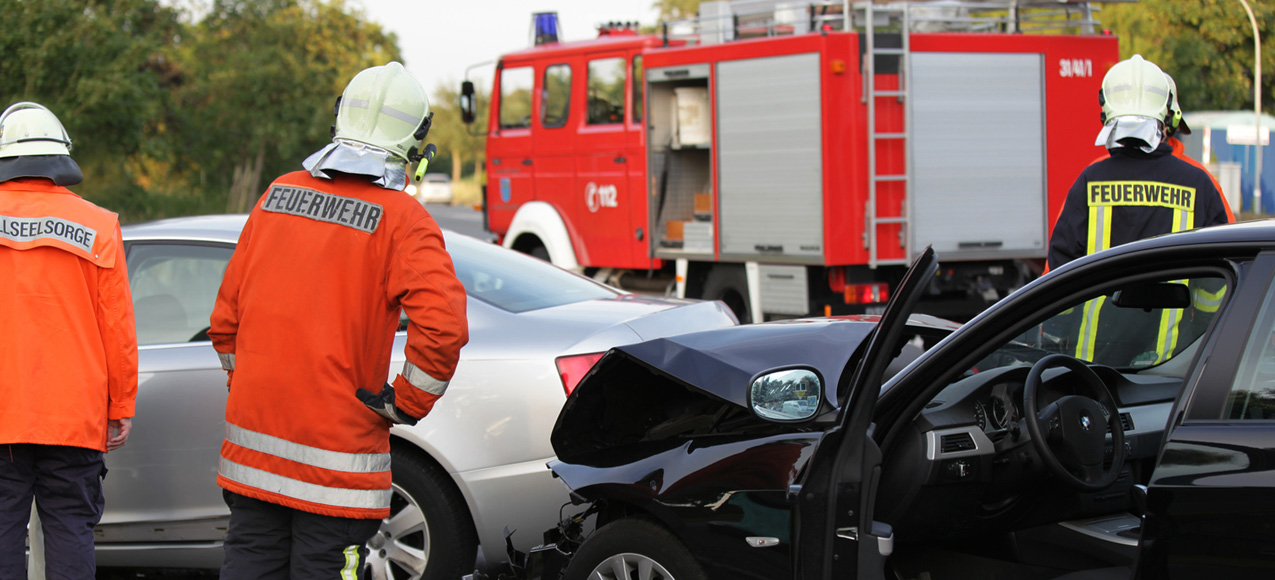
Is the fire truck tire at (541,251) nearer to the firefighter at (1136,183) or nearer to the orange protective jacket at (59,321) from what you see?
the firefighter at (1136,183)

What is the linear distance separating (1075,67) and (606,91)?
401cm

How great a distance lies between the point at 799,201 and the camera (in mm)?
8531

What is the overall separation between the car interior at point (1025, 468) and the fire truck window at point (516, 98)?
27.8 ft

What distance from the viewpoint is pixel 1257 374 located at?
209cm

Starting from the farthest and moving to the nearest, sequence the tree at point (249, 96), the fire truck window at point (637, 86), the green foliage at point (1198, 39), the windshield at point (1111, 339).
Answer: the green foliage at point (1198, 39) < the tree at point (249, 96) < the fire truck window at point (637, 86) < the windshield at point (1111, 339)

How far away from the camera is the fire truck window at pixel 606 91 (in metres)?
10.0

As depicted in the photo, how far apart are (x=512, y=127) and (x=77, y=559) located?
26.8 ft

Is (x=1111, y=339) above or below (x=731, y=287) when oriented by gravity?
above

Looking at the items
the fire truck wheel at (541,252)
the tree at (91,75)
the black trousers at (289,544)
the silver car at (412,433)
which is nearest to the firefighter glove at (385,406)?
the black trousers at (289,544)

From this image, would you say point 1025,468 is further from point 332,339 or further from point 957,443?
point 332,339

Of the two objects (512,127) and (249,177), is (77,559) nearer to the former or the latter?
(512,127)

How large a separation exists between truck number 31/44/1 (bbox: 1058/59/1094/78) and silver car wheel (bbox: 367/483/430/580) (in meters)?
6.67

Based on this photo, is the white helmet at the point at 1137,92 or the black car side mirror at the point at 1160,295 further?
the white helmet at the point at 1137,92

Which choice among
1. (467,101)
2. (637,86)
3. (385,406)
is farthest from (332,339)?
(467,101)
